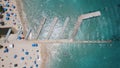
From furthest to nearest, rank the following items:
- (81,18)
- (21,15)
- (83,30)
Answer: (21,15) → (81,18) → (83,30)

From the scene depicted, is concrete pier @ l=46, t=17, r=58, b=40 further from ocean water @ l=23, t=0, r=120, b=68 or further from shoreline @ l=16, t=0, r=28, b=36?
shoreline @ l=16, t=0, r=28, b=36

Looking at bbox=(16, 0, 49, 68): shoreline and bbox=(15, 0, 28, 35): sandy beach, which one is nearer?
bbox=(16, 0, 49, 68): shoreline

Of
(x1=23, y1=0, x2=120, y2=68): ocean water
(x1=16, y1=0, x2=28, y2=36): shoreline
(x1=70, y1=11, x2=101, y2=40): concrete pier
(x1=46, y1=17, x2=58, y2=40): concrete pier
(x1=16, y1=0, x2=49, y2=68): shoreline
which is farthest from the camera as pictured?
(x1=16, y1=0, x2=28, y2=36): shoreline

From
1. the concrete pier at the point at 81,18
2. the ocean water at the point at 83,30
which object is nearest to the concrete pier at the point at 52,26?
the ocean water at the point at 83,30

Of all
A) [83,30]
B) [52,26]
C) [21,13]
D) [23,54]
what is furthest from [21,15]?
[83,30]

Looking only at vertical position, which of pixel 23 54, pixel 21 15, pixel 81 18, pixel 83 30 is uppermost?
pixel 21 15

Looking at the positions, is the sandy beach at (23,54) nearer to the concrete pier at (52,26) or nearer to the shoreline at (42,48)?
the shoreline at (42,48)

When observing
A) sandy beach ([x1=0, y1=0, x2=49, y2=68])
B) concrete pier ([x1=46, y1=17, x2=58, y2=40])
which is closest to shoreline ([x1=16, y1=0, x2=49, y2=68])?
sandy beach ([x1=0, y1=0, x2=49, y2=68])

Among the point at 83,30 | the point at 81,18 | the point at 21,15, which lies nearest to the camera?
the point at 83,30

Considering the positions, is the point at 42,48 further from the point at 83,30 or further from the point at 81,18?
the point at 81,18
